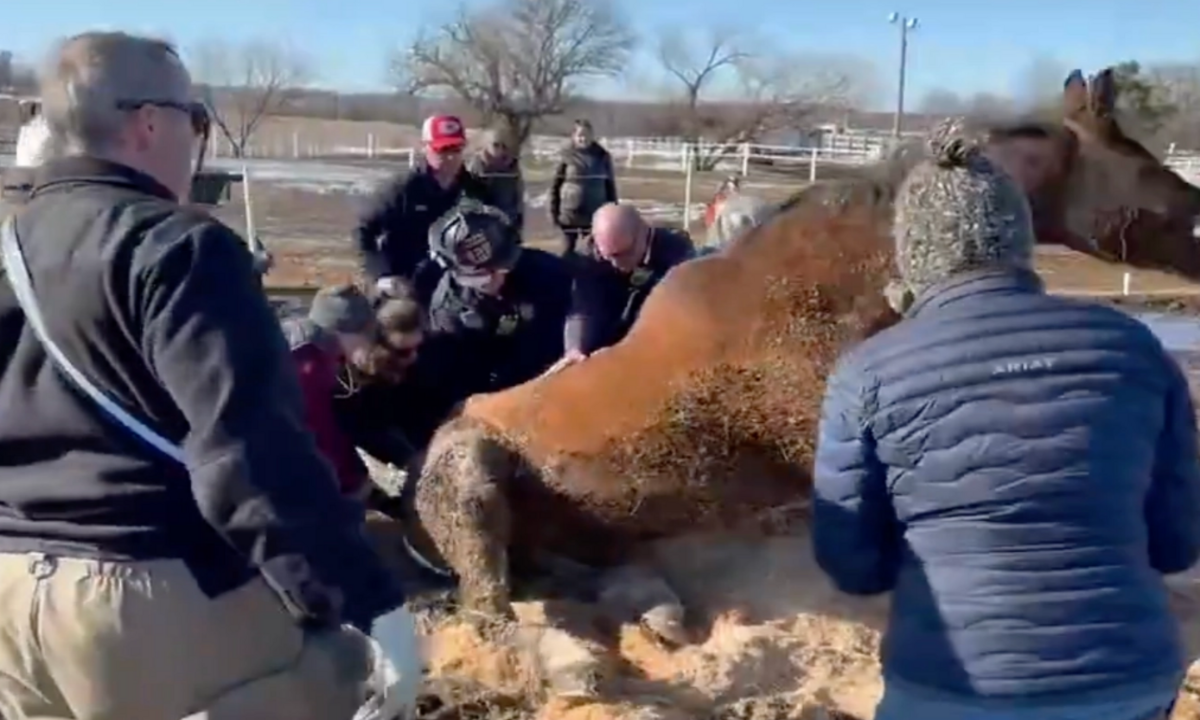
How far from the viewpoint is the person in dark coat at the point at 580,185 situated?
1158 centimetres

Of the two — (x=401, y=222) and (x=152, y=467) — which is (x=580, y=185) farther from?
(x=152, y=467)

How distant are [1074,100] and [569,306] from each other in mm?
2228

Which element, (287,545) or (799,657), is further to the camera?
(799,657)

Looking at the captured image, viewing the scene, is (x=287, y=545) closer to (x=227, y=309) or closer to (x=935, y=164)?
(x=227, y=309)

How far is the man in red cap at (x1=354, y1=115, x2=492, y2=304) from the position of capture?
757 cm

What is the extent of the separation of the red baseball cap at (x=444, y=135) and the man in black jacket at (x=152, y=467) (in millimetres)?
5006

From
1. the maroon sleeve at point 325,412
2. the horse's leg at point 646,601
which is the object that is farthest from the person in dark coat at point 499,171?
the horse's leg at point 646,601

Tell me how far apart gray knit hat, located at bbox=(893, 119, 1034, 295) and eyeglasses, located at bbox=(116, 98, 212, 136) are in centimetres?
126

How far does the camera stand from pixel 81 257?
250 cm

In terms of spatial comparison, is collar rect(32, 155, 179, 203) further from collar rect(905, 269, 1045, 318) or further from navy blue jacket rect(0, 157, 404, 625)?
collar rect(905, 269, 1045, 318)

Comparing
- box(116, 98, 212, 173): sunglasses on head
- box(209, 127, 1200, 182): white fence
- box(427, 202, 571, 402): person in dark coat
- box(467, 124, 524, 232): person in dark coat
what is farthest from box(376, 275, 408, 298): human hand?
box(209, 127, 1200, 182): white fence

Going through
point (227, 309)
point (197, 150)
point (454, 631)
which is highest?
point (197, 150)

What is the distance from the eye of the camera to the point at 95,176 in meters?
2.57

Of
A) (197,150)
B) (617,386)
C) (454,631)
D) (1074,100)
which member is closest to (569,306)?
(617,386)
